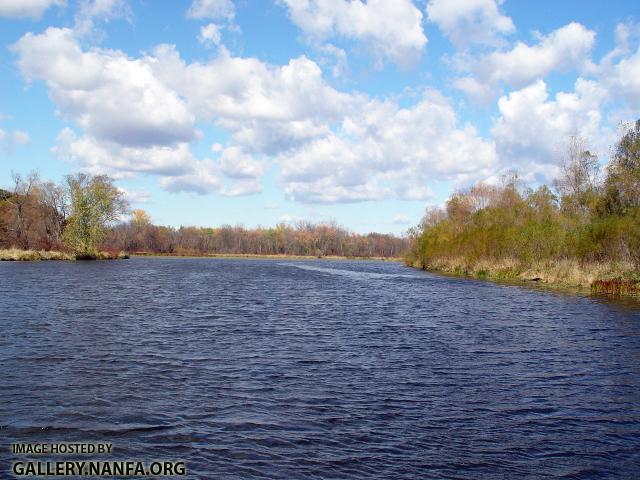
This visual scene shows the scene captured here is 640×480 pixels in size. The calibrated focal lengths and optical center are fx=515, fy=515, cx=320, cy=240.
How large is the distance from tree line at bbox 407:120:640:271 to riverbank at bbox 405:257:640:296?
0.59m

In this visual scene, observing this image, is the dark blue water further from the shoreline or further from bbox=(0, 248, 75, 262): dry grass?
bbox=(0, 248, 75, 262): dry grass

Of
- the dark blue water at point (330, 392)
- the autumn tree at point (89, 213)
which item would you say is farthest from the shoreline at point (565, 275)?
the autumn tree at point (89, 213)

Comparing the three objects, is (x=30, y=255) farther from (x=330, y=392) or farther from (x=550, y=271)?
(x=330, y=392)

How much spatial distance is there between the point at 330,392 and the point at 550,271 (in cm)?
3866

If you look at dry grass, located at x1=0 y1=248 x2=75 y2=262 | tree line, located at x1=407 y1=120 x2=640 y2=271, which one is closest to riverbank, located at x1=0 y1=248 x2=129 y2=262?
dry grass, located at x1=0 y1=248 x2=75 y2=262

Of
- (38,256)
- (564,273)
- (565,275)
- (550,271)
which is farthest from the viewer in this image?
(38,256)

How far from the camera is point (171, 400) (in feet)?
34.2

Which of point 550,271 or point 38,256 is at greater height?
point 550,271

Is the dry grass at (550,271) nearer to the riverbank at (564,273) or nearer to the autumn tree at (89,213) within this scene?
the riverbank at (564,273)

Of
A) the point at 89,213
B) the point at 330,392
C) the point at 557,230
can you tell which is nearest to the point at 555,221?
the point at 557,230

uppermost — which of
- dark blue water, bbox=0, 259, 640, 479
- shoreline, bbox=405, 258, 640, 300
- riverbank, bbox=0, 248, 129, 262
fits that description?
shoreline, bbox=405, 258, 640, 300

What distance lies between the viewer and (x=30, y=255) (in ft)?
247

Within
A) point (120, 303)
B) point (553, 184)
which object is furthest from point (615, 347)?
point (553, 184)

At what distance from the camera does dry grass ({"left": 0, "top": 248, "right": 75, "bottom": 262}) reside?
7250 cm
